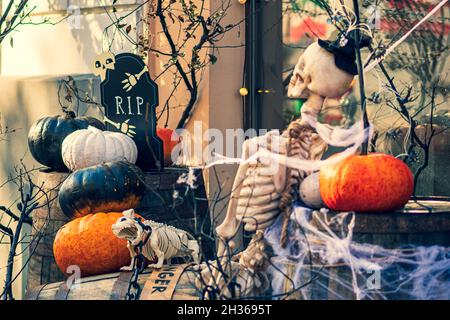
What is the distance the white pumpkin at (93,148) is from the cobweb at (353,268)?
1715mm

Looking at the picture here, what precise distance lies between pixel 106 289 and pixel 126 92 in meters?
1.64

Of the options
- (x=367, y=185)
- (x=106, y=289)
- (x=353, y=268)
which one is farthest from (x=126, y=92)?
(x=353, y=268)

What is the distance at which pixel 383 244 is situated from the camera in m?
3.96

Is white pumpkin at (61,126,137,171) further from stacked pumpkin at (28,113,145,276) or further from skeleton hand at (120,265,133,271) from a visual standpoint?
skeleton hand at (120,265,133,271)

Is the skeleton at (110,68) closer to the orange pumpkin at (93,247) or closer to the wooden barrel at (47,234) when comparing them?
the wooden barrel at (47,234)

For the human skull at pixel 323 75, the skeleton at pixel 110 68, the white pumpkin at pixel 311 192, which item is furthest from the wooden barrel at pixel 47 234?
the human skull at pixel 323 75

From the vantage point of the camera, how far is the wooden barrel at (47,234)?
5316 mm

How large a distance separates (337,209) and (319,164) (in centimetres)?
35

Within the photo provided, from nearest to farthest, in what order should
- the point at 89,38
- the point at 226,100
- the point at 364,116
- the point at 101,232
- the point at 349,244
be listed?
the point at 349,244 → the point at 364,116 → the point at 101,232 → the point at 226,100 → the point at 89,38

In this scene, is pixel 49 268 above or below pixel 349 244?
below

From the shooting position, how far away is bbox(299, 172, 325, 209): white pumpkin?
4.25m

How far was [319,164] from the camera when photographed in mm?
4379
